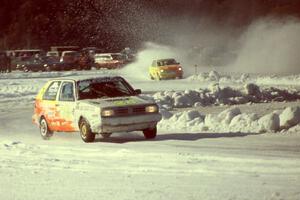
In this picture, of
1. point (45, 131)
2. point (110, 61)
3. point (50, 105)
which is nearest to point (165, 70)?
point (110, 61)

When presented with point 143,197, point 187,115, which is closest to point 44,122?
point 187,115

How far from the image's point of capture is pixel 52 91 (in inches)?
660

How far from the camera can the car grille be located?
48.4ft

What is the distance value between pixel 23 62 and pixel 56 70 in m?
3.70

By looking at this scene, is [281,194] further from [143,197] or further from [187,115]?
[187,115]

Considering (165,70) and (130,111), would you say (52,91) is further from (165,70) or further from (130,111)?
(165,70)

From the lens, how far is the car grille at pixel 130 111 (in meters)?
14.8

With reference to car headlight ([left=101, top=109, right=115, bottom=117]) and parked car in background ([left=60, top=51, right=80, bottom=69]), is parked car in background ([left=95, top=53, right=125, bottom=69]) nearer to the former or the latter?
parked car in background ([left=60, top=51, right=80, bottom=69])

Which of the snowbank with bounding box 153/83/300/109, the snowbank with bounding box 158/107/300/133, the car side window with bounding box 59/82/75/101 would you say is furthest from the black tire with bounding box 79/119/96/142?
the snowbank with bounding box 153/83/300/109

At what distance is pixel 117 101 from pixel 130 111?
1.28 feet

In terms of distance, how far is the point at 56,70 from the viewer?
63.5 metres

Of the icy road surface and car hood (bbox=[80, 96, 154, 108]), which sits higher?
car hood (bbox=[80, 96, 154, 108])

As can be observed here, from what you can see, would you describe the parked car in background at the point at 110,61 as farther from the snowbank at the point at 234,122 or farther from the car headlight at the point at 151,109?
the car headlight at the point at 151,109

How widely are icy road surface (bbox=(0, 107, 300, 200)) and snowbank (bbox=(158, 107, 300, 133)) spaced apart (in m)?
0.73
